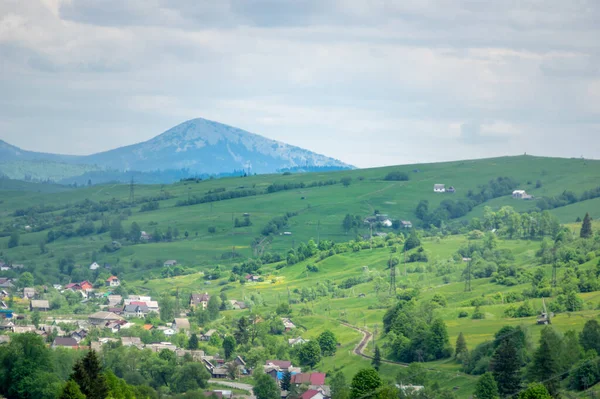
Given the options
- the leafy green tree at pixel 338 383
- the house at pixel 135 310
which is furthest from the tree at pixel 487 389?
the house at pixel 135 310

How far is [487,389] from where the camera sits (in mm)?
85750

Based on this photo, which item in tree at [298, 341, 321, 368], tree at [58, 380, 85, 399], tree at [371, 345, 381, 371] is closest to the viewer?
tree at [58, 380, 85, 399]

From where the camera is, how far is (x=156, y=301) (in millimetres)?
174375

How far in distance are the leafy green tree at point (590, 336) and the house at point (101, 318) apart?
82.3m

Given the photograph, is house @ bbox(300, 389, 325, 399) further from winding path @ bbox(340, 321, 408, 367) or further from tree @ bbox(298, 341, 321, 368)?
tree @ bbox(298, 341, 321, 368)

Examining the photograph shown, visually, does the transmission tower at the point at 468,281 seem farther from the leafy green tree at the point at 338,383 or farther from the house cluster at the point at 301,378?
the leafy green tree at the point at 338,383

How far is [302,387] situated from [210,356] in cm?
2574

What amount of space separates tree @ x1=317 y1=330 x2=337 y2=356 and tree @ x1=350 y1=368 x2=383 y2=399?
3313cm

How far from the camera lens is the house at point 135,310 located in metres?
162

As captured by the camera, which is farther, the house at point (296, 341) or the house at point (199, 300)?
the house at point (199, 300)

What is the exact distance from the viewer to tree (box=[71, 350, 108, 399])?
7400cm

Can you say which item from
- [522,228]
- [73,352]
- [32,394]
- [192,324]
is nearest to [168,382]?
[73,352]

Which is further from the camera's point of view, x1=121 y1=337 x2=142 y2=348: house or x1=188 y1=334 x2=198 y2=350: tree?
x1=121 y1=337 x2=142 y2=348: house

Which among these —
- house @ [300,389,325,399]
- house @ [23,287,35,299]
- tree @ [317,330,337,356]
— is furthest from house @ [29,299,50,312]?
house @ [300,389,325,399]
